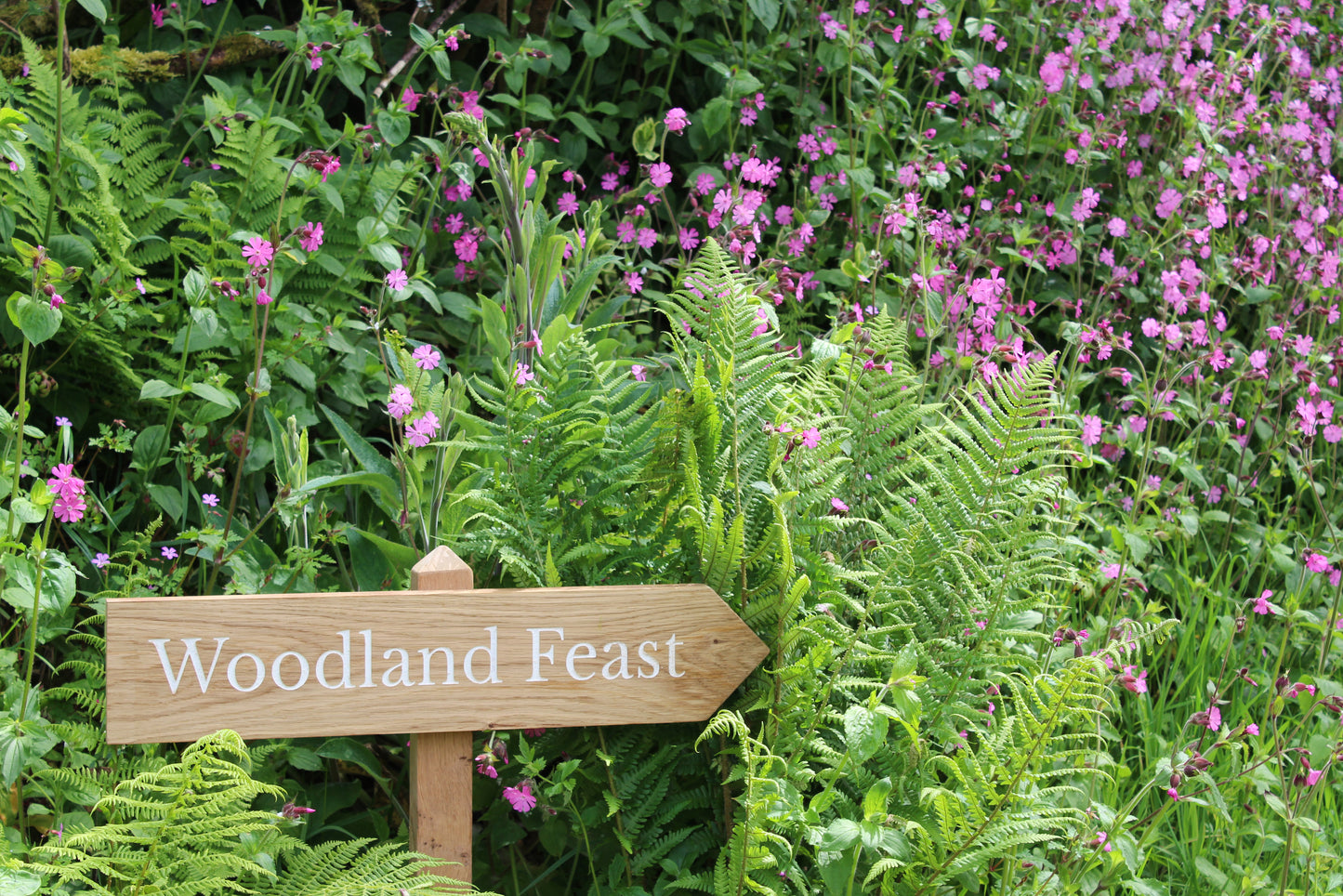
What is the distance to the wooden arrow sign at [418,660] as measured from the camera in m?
1.26

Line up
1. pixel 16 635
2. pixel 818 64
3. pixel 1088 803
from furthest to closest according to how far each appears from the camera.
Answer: pixel 818 64, pixel 16 635, pixel 1088 803

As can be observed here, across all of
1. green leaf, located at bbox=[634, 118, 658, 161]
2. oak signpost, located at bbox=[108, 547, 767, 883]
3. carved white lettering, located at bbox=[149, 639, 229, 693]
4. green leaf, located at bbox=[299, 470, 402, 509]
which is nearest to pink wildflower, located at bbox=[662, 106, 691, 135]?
green leaf, located at bbox=[634, 118, 658, 161]

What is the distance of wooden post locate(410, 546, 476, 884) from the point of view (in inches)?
53.6

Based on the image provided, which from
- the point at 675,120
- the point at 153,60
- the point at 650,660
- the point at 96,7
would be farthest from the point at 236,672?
the point at 153,60

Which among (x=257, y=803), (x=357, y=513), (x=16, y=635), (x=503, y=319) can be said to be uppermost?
(x=503, y=319)

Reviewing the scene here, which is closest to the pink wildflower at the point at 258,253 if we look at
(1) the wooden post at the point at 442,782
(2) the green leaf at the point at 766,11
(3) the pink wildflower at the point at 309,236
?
(3) the pink wildflower at the point at 309,236

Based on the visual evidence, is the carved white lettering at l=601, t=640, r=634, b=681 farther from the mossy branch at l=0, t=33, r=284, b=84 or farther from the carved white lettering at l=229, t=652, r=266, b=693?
the mossy branch at l=0, t=33, r=284, b=84

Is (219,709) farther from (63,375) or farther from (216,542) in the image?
(63,375)

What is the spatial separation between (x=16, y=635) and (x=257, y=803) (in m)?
0.54

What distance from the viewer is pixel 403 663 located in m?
1.33

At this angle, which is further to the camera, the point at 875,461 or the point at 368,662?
the point at 875,461

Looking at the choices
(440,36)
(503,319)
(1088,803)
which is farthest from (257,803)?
(440,36)

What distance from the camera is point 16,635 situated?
1.79m

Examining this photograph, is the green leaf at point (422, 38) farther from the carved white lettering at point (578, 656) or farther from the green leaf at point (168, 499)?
the carved white lettering at point (578, 656)
